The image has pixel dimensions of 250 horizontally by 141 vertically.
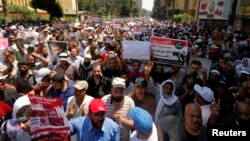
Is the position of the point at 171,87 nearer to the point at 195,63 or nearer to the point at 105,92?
the point at 105,92

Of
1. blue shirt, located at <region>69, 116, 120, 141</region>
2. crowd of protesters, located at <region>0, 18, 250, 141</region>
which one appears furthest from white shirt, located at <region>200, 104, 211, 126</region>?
blue shirt, located at <region>69, 116, 120, 141</region>

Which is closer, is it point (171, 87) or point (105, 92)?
point (171, 87)

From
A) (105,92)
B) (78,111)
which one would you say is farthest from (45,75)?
(78,111)

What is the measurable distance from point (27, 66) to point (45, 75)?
57 centimetres

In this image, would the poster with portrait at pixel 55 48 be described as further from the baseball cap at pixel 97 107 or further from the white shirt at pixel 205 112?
the baseball cap at pixel 97 107

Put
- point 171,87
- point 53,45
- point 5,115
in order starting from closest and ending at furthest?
1. point 5,115
2. point 171,87
3. point 53,45

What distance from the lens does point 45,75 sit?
581 cm

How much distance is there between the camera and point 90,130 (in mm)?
3615

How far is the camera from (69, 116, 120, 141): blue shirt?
3.61m

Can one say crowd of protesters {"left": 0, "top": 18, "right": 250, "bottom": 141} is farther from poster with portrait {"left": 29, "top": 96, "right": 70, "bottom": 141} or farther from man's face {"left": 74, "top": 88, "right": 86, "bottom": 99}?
poster with portrait {"left": 29, "top": 96, "right": 70, "bottom": 141}

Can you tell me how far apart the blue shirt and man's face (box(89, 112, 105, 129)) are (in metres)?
0.05

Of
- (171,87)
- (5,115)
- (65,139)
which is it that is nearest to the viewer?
(65,139)

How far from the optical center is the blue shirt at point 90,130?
11.9ft

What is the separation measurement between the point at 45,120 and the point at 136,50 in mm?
4478
